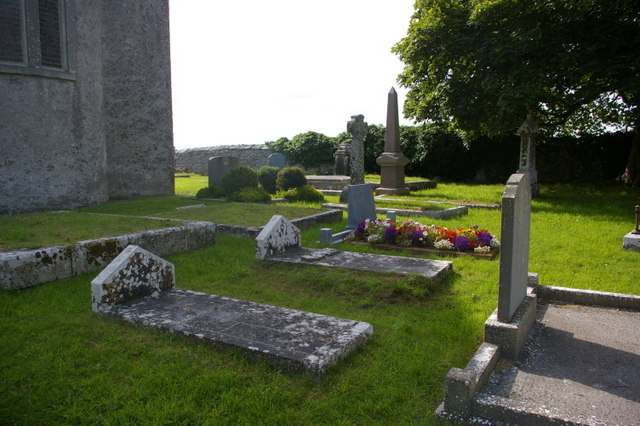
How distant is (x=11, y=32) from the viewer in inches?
415

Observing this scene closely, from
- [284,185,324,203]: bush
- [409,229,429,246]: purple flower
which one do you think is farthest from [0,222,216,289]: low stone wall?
[284,185,324,203]: bush

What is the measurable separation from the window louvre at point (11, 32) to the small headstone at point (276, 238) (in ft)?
26.5

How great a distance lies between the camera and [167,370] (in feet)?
11.0

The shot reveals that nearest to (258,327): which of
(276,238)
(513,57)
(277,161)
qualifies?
(276,238)

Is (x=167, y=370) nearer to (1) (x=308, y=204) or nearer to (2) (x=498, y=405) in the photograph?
(2) (x=498, y=405)

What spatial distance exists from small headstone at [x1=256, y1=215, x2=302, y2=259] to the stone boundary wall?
2111 cm

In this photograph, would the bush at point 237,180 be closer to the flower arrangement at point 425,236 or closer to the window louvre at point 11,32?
the window louvre at point 11,32

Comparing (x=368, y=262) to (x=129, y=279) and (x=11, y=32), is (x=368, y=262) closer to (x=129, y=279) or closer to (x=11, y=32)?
(x=129, y=279)

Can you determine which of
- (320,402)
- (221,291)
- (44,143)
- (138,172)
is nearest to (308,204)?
(138,172)

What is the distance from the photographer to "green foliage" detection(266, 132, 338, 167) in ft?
96.6

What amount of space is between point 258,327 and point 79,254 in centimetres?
314

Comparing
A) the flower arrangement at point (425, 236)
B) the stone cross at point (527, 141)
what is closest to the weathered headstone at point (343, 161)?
the stone cross at point (527, 141)

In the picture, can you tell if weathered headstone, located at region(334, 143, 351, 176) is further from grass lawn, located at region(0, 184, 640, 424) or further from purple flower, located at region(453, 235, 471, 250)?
grass lawn, located at region(0, 184, 640, 424)

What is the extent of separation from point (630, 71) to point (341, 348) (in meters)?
12.8
